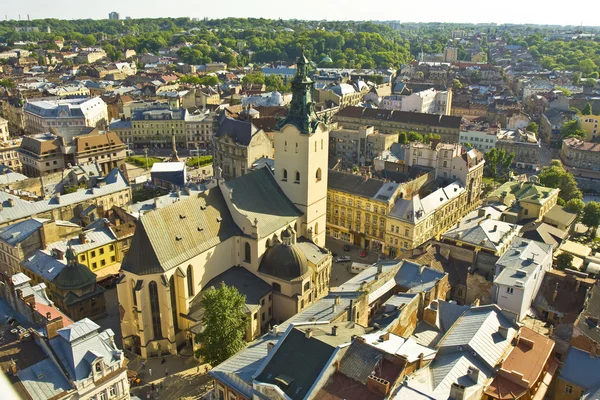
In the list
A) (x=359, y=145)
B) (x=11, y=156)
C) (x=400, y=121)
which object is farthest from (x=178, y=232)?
(x=400, y=121)

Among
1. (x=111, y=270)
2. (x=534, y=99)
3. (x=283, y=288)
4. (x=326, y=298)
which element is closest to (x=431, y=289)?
(x=326, y=298)

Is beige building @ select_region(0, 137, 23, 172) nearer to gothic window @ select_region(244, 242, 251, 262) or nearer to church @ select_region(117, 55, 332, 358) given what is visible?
church @ select_region(117, 55, 332, 358)

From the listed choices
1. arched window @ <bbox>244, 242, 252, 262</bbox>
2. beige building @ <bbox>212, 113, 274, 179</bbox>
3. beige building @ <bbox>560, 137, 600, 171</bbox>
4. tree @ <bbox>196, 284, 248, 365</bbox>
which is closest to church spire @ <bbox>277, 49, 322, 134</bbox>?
arched window @ <bbox>244, 242, 252, 262</bbox>

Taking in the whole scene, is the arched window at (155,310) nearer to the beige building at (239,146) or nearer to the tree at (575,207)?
the beige building at (239,146)

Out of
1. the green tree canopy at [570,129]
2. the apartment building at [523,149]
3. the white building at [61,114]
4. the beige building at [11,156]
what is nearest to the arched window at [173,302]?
the beige building at [11,156]

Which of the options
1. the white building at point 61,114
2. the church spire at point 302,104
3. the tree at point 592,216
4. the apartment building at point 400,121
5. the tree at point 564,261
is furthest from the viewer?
the white building at point 61,114

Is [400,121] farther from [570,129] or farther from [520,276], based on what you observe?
[520,276]
